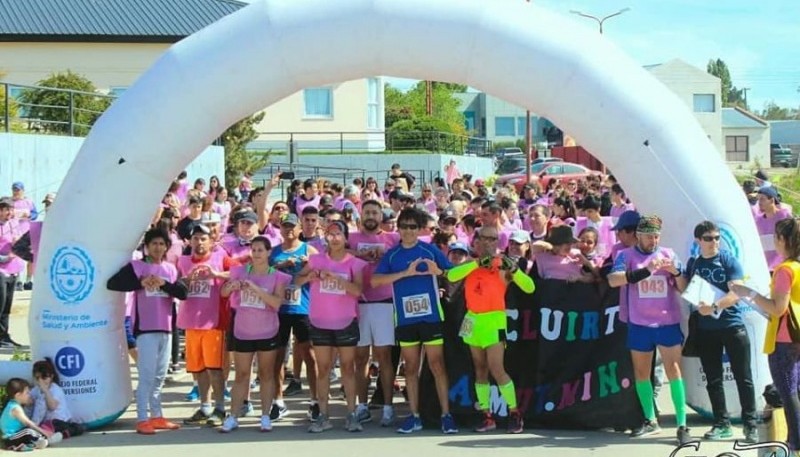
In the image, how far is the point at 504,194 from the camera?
12172 millimetres

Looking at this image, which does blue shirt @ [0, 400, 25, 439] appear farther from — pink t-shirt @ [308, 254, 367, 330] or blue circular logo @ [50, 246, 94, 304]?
pink t-shirt @ [308, 254, 367, 330]

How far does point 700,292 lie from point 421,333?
2229 millimetres

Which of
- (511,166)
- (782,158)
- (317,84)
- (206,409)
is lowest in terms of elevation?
(206,409)

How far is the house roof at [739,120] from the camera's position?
79375 mm

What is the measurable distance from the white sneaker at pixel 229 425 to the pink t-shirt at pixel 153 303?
909 mm

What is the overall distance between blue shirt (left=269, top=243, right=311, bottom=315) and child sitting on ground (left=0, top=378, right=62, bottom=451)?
221 centimetres

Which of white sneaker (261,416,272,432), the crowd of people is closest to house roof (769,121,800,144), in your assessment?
the crowd of people

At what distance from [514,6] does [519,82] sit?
0.62 meters

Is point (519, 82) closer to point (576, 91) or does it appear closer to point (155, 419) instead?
point (576, 91)

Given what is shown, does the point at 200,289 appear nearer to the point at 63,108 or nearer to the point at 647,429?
the point at 647,429

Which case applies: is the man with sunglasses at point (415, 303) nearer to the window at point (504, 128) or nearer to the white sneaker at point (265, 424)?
the white sneaker at point (265, 424)

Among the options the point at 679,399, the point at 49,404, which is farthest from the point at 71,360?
the point at 679,399

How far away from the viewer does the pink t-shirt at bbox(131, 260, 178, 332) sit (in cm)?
877

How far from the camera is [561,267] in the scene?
8773 mm
